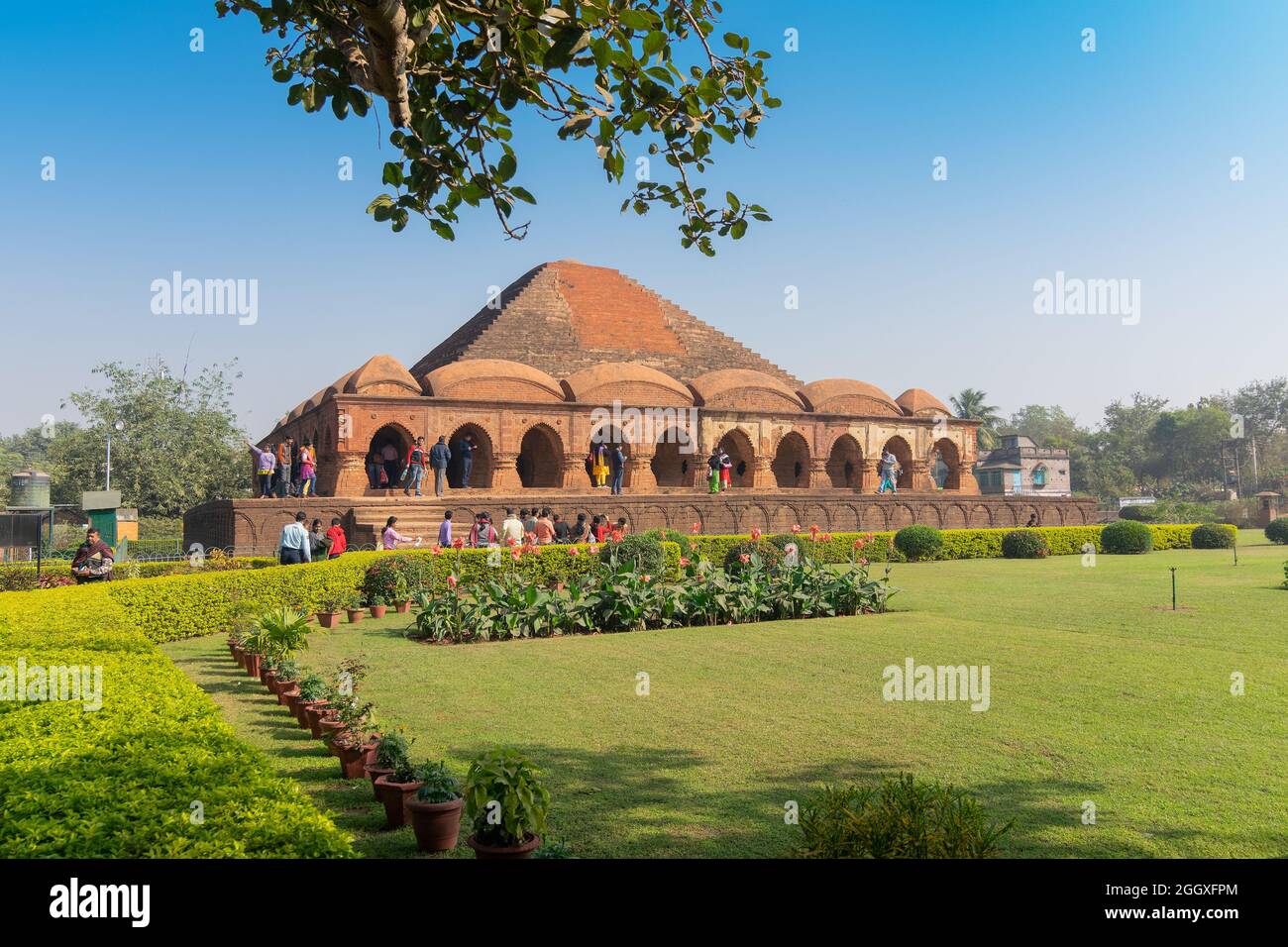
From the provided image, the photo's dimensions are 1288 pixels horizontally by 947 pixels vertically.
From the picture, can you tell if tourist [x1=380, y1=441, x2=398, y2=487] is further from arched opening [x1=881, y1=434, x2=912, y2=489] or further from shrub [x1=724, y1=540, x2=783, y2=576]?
arched opening [x1=881, y1=434, x2=912, y2=489]

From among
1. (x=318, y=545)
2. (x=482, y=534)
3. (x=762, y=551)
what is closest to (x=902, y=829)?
(x=482, y=534)

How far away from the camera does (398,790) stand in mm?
3896

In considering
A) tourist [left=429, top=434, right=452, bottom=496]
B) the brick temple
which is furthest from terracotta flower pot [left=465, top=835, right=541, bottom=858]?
tourist [left=429, top=434, right=452, bottom=496]

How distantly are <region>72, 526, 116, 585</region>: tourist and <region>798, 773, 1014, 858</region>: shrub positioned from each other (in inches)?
410

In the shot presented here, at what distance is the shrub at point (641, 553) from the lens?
44.0ft

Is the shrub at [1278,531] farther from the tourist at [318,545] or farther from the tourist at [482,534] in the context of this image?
the tourist at [318,545]

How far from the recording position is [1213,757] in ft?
15.2

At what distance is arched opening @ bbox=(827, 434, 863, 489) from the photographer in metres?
29.2

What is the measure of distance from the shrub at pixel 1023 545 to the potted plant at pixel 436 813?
2122 cm

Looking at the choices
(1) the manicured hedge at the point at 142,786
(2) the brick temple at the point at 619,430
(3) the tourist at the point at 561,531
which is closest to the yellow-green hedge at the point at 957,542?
(3) the tourist at the point at 561,531
